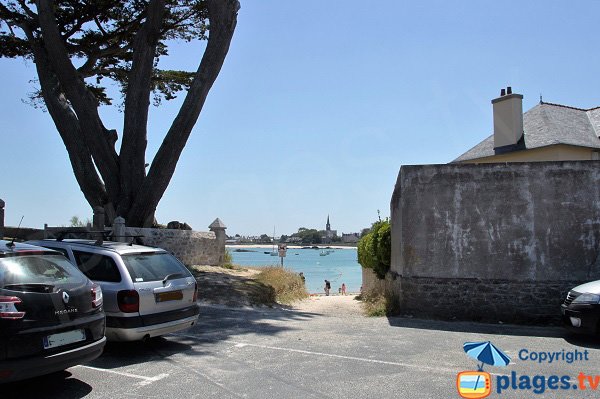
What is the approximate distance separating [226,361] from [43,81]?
1891cm

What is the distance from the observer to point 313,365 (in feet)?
22.6

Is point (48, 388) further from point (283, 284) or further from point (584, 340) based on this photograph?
point (283, 284)

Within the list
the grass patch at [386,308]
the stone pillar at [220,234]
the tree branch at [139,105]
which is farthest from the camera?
the stone pillar at [220,234]

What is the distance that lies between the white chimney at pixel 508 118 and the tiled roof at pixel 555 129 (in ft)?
1.62

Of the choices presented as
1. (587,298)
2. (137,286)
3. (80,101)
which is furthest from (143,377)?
(80,101)

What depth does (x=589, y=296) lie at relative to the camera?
28.6 ft

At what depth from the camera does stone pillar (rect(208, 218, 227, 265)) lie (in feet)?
80.6

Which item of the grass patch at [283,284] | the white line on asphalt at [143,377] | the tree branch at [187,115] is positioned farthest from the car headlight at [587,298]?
the tree branch at [187,115]

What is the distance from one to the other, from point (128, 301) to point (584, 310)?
7427 mm

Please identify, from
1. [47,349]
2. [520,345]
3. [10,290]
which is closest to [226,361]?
[47,349]

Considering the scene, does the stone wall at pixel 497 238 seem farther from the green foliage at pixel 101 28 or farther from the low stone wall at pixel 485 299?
the green foliage at pixel 101 28

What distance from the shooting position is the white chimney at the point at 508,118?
22453 mm

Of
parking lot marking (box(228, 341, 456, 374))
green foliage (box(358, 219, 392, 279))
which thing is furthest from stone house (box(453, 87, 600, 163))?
parking lot marking (box(228, 341, 456, 374))

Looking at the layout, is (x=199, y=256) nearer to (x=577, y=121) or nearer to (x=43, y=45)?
(x=43, y=45)
